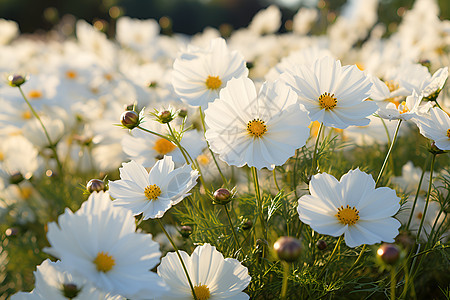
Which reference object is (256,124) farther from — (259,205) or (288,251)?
(288,251)


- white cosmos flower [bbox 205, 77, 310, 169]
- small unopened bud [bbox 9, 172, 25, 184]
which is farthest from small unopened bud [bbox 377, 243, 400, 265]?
small unopened bud [bbox 9, 172, 25, 184]

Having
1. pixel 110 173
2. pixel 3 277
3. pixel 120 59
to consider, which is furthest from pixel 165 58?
pixel 3 277

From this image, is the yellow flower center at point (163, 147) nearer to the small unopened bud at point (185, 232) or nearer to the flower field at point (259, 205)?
the flower field at point (259, 205)

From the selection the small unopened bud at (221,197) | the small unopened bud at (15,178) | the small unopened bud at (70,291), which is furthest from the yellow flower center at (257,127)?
the small unopened bud at (15,178)

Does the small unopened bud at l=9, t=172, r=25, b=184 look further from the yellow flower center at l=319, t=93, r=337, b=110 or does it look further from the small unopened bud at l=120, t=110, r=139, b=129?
the yellow flower center at l=319, t=93, r=337, b=110

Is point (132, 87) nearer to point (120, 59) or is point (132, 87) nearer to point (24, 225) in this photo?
point (24, 225)
